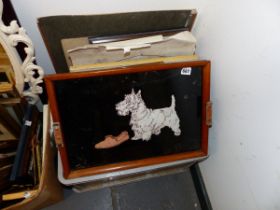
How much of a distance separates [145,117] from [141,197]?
51 cm

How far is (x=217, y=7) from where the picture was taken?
898 millimetres

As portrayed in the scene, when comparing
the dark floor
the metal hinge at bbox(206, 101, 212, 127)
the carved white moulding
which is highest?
the carved white moulding

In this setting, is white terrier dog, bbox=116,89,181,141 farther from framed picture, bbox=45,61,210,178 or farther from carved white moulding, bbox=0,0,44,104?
carved white moulding, bbox=0,0,44,104

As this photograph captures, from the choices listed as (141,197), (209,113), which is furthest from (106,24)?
(141,197)

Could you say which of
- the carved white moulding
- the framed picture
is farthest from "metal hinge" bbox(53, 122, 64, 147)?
the carved white moulding

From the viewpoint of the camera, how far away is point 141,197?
1.26 meters

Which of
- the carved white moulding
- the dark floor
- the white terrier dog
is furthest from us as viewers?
the dark floor

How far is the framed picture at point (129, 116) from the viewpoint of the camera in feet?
3.03

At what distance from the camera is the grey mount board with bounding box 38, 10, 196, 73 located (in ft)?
3.03

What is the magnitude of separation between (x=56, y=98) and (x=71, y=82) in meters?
0.09

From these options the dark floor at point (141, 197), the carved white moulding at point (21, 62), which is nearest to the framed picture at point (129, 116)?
the carved white moulding at point (21, 62)

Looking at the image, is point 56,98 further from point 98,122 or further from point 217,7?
point 217,7

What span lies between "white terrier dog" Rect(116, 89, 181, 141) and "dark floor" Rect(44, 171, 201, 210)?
0.39 m

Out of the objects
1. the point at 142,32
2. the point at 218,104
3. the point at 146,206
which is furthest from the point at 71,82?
the point at 146,206
